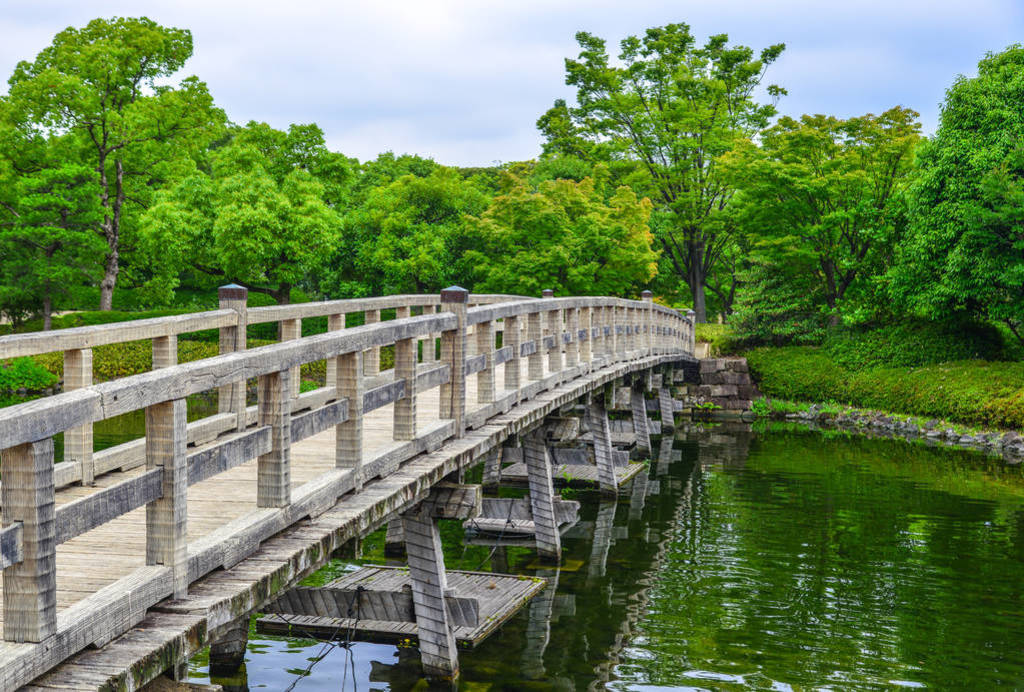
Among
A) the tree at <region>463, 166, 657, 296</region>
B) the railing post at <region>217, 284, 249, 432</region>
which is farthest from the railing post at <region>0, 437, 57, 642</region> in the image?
the tree at <region>463, 166, 657, 296</region>

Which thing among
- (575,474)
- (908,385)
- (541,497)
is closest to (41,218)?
(575,474)

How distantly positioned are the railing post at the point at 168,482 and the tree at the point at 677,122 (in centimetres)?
3911

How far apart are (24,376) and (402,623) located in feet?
85.9

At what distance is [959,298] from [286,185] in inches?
1002

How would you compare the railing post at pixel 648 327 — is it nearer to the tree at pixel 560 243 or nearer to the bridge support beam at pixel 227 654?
the tree at pixel 560 243

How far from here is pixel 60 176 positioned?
129 feet

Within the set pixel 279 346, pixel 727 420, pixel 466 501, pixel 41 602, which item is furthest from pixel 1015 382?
pixel 41 602

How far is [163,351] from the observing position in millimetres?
8539

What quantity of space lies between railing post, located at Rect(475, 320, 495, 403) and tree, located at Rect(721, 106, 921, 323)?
27.0 m

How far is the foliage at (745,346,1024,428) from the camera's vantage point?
1143 inches

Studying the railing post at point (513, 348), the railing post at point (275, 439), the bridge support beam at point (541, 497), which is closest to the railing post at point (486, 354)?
the railing post at point (513, 348)

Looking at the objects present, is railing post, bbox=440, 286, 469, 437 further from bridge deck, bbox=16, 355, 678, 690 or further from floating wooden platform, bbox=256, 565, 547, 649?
floating wooden platform, bbox=256, 565, 547, 649

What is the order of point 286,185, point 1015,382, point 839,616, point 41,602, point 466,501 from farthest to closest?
point 286,185, point 1015,382, point 839,616, point 466,501, point 41,602

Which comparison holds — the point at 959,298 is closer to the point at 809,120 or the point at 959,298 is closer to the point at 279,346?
the point at 809,120
